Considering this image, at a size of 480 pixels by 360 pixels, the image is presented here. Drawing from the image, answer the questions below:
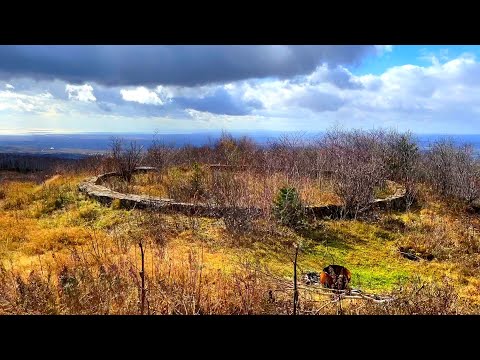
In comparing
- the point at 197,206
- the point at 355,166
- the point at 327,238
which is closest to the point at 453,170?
the point at 355,166

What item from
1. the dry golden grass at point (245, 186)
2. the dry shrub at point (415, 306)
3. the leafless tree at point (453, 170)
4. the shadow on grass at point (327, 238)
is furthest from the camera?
the leafless tree at point (453, 170)

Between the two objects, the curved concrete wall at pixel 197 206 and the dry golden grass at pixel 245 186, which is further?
the dry golden grass at pixel 245 186

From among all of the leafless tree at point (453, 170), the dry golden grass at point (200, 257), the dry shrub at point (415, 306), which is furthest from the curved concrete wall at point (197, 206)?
the dry shrub at point (415, 306)

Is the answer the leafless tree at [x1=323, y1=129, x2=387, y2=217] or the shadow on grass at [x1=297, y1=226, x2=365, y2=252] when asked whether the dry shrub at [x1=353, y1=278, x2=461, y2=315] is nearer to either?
the shadow on grass at [x1=297, y1=226, x2=365, y2=252]

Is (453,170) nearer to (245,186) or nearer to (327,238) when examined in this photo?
(327,238)

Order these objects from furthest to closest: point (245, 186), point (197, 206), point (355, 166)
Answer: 1. point (355, 166)
2. point (245, 186)
3. point (197, 206)

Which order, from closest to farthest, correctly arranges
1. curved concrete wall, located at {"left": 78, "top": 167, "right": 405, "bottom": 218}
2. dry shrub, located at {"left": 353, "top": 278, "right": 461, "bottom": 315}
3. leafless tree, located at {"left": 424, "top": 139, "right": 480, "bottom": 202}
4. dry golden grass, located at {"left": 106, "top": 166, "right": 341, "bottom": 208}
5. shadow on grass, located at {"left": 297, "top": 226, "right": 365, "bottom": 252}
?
1. dry shrub, located at {"left": 353, "top": 278, "right": 461, "bottom": 315}
2. shadow on grass, located at {"left": 297, "top": 226, "right": 365, "bottom": 252}
3. curved concrete wall, located at {"left": 78, "top": 167, "right": 405, "bottom": 218}
4. dry golden grass, located at {"left": 106, "top": 166, "right": 341, "bottom": 208}
5. leafless tree, located at {"left": 424, "top": 139, "right": 480, "bottom": 202}

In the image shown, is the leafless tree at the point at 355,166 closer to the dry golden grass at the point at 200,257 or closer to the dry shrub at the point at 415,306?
the dry golden grass at the point at 200,257

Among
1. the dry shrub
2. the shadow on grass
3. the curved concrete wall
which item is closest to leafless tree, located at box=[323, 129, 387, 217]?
the curved concrete wall
